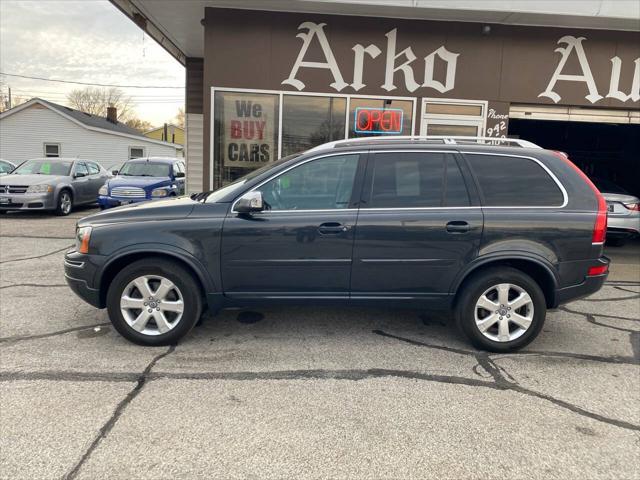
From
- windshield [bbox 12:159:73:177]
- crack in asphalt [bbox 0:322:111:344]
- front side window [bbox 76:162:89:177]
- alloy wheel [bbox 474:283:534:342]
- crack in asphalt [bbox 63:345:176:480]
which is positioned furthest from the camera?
front side window [bbox 76:162:89:177]

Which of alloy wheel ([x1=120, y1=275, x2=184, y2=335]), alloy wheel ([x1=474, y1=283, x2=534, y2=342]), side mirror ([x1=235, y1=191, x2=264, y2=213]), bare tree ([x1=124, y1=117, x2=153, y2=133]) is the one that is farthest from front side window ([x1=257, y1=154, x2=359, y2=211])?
bare tree ([x1=124, y1=117, x2=153, y2=133])

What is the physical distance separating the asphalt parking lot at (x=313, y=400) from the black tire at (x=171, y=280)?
0.14 m

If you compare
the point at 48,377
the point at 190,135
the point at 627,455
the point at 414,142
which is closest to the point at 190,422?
the point at 48,377

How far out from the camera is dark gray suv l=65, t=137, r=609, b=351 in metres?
3.99

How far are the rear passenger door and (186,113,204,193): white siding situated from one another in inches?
336

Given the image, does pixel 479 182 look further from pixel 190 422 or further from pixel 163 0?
pixel 163 0

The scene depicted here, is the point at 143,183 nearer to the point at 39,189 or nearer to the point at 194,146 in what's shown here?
the point at 194,146

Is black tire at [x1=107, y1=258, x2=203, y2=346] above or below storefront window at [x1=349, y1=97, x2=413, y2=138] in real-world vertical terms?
below

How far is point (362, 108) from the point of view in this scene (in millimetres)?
8781

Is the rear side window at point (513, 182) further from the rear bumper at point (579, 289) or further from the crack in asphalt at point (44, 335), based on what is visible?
the crack in asphalt at point (44, 335)

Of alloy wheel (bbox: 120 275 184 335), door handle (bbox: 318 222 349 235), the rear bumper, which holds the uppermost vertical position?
door handle (bbox: 318 222 349 235)

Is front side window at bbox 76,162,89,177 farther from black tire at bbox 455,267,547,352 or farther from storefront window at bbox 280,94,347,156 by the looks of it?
black tire at bbox 455,267,547,352

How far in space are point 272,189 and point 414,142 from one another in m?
1.40

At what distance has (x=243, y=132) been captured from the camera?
28.9 ft
